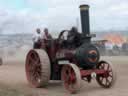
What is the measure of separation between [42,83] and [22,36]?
51.0 metres

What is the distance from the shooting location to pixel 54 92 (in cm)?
1069

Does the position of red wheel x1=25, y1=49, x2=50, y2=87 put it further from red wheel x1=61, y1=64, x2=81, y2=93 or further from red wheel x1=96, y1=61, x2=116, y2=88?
red wheel x1=96, y1=61, x2=116, y2=88

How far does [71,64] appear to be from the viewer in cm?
1012

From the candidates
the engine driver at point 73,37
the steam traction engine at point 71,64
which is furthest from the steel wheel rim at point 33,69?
the engine driver at point 73,37

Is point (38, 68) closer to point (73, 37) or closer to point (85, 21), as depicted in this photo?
point (73, 37)

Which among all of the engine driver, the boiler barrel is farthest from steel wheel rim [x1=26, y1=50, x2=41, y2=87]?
the boiler barrel

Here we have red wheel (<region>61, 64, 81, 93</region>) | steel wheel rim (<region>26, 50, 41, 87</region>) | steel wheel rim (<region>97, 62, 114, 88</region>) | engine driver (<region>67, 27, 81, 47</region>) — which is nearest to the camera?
red wheel (<region>61, 64, 81, 93</region>)

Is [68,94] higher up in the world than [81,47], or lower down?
lower down

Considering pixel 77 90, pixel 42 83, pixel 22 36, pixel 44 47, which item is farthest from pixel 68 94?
pixel 22 36

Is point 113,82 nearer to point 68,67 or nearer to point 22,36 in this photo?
point 68,67

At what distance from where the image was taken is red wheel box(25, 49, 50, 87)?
1102 cm

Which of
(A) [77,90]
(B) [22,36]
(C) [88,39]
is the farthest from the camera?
(B) [22,36]

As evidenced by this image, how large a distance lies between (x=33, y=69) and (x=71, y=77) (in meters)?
2.12

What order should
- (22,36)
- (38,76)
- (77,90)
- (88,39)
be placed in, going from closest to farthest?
(77,90)
(88,39)
(38,76)
(22,36)
